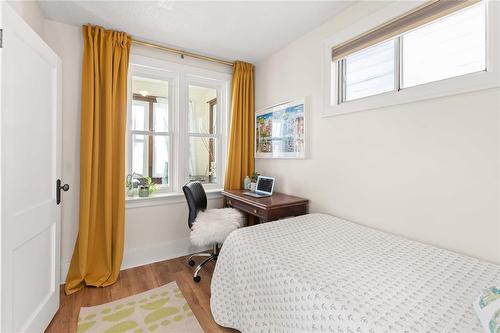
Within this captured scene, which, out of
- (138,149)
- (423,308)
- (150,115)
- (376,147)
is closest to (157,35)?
(150,115)

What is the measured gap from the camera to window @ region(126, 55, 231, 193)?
272 cm

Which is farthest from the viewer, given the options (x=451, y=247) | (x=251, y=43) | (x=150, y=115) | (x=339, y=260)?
(x=150, y=115)

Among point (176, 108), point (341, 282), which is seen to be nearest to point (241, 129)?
point (176, 108)

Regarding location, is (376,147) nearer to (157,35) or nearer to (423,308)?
(423,308)

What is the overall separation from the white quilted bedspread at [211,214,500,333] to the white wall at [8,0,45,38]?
7.14 ft

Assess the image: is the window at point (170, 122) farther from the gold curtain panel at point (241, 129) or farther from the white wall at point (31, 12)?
the white wall at point (31, 12)

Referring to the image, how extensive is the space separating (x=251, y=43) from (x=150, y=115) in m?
1.48

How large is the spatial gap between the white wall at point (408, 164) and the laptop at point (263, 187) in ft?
0.93

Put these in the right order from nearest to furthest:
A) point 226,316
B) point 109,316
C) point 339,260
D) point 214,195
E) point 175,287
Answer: point 339,260, point 226,316, point 109,316, point 175,287, point 214,195

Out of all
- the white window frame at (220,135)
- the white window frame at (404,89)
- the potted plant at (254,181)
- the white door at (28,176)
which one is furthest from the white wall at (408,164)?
the white door at (28,176)

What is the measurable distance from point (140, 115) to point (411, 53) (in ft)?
9.01

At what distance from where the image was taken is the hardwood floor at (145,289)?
170 cm

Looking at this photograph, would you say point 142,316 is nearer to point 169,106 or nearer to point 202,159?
point 202,159

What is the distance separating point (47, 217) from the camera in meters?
Answer: 1.64
